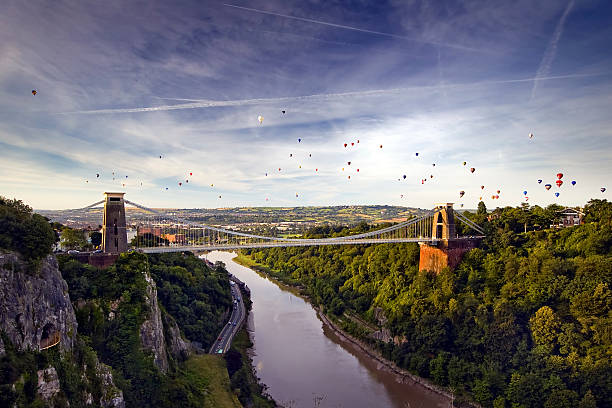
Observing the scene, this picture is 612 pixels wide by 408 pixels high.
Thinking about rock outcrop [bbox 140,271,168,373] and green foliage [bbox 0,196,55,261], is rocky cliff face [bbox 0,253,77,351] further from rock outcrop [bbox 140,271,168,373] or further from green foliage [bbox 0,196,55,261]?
rock outcrop [bbox 140,271,168,373]

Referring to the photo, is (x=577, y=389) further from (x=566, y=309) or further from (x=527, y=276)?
(x=527, y=276)

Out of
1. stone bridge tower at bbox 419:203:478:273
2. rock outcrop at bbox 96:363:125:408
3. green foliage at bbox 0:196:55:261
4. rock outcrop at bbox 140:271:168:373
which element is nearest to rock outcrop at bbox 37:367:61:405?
rock outcrop at bbox 96:363:125:408

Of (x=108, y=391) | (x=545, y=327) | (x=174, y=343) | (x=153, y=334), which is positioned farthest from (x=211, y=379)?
(x=545, y=327)

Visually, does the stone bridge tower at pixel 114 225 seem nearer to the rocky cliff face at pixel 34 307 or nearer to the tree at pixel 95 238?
the tree at pixel 95 238

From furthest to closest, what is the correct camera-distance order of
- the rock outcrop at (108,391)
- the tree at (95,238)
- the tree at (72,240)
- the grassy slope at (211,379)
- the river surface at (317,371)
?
the tree at (95,238) → the tree at (72,240) → the river surface at (317,371) → the grassy slope at (211,379) → the rock outcrop at (108,391)

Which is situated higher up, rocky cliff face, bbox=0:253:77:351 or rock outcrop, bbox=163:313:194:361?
rocky cliff face, bbox=0:253:77:351

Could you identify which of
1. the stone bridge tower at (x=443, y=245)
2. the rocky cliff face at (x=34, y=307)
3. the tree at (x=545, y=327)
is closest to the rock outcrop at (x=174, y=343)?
the rocky cliff face at (x=34, y=307)
